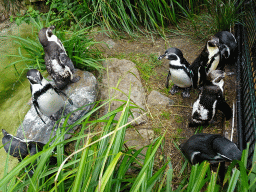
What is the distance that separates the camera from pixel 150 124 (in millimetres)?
2850

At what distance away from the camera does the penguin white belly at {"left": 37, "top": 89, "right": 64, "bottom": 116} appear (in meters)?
2.68

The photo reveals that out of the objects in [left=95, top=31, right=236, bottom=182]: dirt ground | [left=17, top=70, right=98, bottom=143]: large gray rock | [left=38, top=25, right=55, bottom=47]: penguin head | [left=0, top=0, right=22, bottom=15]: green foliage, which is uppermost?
[left=0, top=0, right=22, bottom=15]: green foliage

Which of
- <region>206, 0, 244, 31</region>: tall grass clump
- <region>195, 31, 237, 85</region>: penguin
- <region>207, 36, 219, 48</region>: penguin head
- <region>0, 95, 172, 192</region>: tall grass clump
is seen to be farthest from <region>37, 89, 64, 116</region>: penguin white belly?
<region>206, 0, 244, 31</region>: tall grass clump

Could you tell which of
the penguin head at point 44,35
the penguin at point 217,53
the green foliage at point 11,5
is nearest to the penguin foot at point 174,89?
the penguin at point 217,53

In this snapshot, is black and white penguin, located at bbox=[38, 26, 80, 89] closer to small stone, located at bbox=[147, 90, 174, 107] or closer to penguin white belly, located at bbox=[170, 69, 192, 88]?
small stone, located at bbox=[147, 90, 174, 107]

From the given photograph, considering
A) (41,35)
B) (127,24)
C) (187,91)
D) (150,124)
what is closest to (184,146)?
(150,124)

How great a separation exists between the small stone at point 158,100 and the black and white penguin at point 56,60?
3.68ft

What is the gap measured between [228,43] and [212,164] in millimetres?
1721

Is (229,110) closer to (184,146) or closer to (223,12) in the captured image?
(184,146)

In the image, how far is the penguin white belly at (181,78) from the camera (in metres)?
2.99

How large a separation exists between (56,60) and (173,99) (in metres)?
1.64

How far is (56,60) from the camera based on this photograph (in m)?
2.93

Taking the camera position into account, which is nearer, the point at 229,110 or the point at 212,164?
the point at 212,164

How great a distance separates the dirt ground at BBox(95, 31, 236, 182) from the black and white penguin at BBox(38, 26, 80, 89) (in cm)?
71
